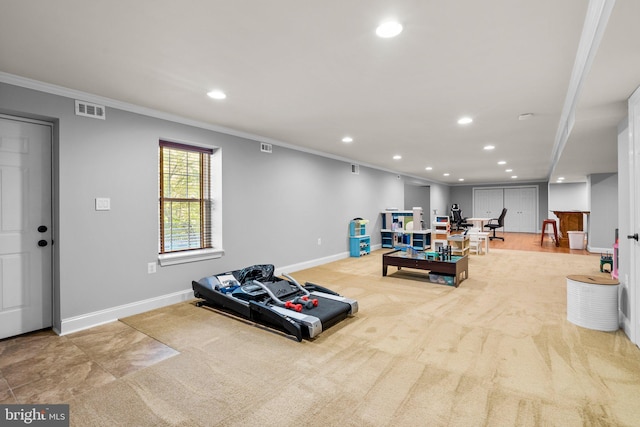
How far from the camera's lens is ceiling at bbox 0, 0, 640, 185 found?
1799mm

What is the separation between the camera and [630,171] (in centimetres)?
262

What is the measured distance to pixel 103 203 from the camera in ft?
10.6

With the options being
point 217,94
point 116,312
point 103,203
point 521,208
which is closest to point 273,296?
point 116,312

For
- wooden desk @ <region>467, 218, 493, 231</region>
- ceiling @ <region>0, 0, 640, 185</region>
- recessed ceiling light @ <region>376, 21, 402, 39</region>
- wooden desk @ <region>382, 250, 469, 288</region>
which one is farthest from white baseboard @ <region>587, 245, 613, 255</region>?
recessed ceiling light @ <region>376, 21, 402, 39</region>

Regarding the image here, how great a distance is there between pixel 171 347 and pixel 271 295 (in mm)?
1021

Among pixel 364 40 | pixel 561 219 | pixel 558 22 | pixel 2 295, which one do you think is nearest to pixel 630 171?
pixel 558 22

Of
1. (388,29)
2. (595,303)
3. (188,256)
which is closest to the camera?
(388,29)

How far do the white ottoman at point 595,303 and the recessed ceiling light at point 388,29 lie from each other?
2944 millimetres

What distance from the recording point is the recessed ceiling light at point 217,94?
10.1 feet

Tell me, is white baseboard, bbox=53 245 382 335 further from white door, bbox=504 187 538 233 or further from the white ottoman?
white door, bbox=504 187 538 233

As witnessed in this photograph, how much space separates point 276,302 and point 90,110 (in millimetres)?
2754

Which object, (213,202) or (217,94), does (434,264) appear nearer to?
(213,202)

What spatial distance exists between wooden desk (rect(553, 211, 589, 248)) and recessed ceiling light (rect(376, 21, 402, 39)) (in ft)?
31.7

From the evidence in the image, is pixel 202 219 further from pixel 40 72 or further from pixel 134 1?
pixel 134 1
